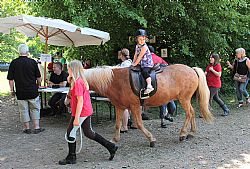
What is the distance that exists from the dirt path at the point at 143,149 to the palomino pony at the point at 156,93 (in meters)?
0.36

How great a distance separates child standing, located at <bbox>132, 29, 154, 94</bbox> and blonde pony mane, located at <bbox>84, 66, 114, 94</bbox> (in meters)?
0.54

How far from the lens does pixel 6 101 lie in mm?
12117

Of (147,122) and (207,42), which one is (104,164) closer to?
(147,122)

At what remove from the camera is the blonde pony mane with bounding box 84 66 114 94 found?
5.63 meters

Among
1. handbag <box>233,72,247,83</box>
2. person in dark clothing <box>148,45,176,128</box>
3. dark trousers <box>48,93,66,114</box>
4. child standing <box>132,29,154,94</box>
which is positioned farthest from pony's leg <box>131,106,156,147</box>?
handbag <box>233,72,247,83</box>

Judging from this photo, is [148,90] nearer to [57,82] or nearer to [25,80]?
[25,80]

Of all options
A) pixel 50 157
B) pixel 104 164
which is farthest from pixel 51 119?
pixel 104 164

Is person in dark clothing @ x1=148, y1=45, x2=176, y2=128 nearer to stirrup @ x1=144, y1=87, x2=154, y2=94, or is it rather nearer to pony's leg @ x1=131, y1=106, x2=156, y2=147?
pony's leg @ x1=131, y1=106, x2=156, y2=147

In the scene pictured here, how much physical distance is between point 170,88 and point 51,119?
12.3 feet

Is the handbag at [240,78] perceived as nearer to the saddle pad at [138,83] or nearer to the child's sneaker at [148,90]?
the saddle pad at [138,83]

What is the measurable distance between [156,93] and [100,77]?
1.07m

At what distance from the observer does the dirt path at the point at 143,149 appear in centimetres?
480

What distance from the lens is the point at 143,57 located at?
18.7 ft

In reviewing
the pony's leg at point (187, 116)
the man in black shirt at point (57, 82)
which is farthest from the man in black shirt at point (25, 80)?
the pony's leg at point (187, 116)
